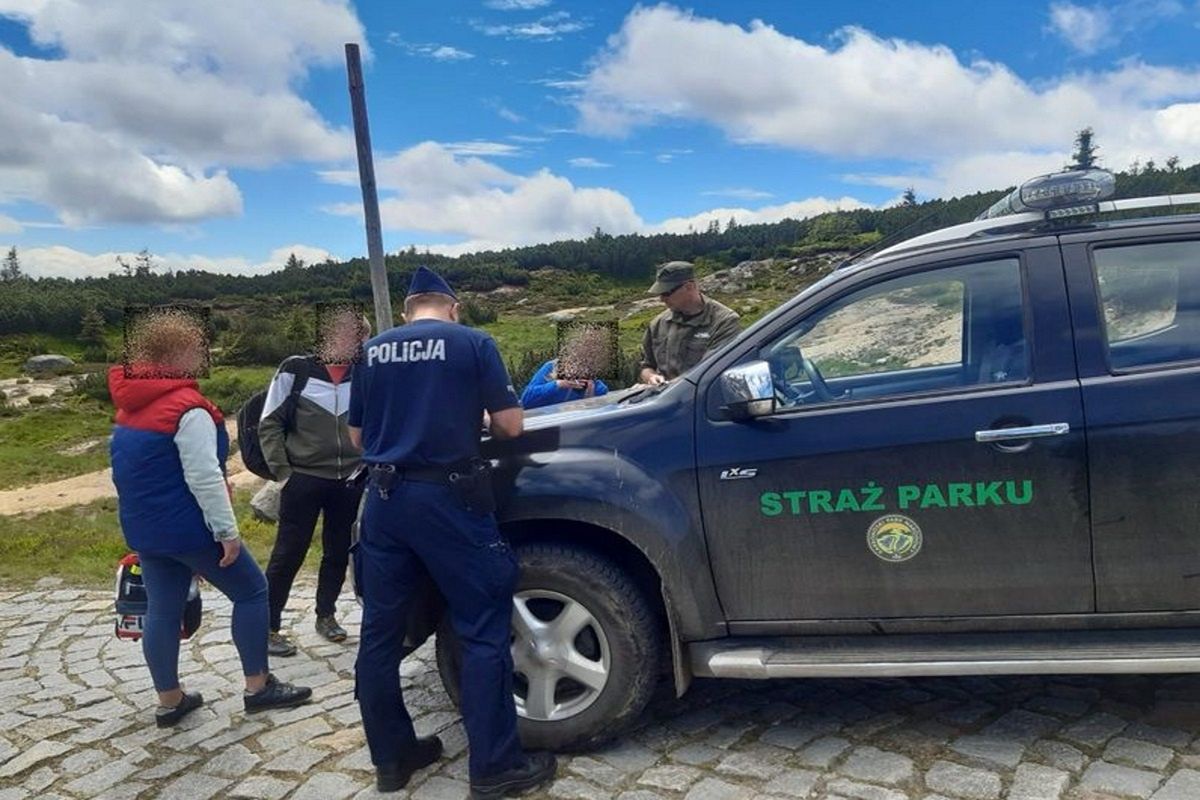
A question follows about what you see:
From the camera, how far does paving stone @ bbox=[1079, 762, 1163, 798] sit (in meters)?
2.93

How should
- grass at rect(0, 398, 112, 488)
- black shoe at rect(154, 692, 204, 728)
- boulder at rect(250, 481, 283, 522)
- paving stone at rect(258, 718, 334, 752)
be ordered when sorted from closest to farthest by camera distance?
1. paving stone at rect(258, 718, 334, 752)
2. black shoe at rect(154, 692, 204, 728)
3. boulder at rect(250, 481, 283, 522)
4. grass at rect(0, 398, 112, 488)

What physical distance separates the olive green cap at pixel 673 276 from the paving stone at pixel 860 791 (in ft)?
9.79

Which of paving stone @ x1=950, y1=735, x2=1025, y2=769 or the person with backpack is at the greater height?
the person with backpack

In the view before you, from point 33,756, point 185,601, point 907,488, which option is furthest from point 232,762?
point 907,488

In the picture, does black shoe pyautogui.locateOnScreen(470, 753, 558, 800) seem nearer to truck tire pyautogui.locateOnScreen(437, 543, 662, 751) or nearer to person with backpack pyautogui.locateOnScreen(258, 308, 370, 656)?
truck tire pyautogui.locateOnScreen(437, 543, 662, 751)

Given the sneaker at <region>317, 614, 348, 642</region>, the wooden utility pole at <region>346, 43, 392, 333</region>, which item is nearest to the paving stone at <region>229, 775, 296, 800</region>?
the sneaker at <region>317, 614, 348, 642</region>

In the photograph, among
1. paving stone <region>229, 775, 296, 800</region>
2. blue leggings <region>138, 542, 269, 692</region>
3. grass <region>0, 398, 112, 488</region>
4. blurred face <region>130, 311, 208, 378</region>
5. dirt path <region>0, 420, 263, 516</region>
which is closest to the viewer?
paving stone <region>229, 775, 296, 800</region>

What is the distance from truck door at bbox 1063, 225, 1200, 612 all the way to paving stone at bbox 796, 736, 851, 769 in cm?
106

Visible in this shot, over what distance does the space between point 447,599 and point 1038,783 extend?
2.11 metres

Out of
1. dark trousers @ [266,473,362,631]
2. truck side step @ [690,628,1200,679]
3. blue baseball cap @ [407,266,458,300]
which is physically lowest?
truck side step @ [690,628,1200,679]

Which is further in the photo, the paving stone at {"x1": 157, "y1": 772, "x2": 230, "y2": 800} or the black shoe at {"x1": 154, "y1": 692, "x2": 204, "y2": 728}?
the black shoe at {"x1": 154, "y1": 692, "x2": 204, "y2": 728}

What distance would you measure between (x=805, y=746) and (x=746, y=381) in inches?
56.2

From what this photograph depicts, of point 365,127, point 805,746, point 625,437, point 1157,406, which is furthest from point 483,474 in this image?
point 365,127

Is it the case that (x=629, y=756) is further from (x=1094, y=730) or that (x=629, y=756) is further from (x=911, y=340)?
(x=911, y=340)
